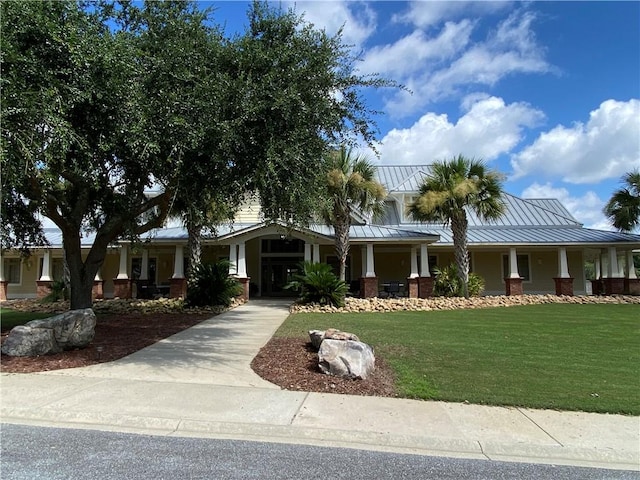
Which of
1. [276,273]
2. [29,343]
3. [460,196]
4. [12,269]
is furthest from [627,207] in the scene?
[12,269]

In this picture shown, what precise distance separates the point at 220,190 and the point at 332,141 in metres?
2.43

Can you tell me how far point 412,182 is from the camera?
29.6 meters

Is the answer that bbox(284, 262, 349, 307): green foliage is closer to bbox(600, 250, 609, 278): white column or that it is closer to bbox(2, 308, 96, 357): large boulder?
bbox(2, 308, 96, 357): large boulder

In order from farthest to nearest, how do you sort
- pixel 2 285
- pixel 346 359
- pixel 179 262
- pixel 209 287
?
pixel 2 285
pixel 179 262
pixel 209 287
pixel 346 359

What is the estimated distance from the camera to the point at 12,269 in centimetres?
2683

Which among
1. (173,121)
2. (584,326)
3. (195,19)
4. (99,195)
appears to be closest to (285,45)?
(195,19)

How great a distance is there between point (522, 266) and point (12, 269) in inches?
1112

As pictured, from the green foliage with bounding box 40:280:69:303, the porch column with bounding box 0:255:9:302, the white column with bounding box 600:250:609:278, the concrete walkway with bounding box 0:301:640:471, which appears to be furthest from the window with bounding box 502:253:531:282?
the porch column with bounding box 0:255:9:302

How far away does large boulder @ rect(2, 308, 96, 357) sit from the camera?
8.45 m

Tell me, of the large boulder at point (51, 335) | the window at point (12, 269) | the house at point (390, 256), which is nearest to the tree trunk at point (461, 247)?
the house at point (390, 256)

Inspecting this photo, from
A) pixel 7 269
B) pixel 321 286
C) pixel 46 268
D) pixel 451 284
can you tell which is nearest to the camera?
pixel 321 286

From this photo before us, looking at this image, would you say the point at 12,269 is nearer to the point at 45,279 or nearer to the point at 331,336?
the point at 45,279

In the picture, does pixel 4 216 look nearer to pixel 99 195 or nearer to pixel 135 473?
pixel 99 195

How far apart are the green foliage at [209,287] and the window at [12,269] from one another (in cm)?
1443
